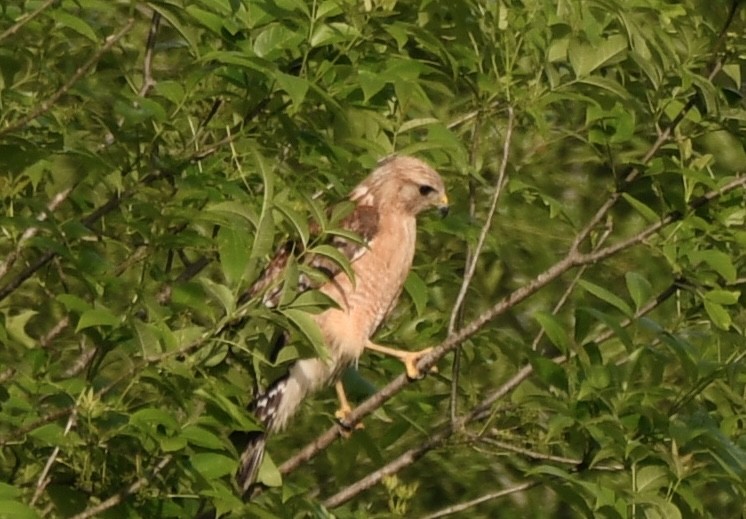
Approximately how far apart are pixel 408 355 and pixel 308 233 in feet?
4.68

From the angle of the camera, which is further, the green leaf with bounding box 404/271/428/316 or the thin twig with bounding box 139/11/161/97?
the green leaf with bounding box 404/271/428/316

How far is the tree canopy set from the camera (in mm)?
4895

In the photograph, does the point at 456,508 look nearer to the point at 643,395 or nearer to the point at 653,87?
the point at 643,395

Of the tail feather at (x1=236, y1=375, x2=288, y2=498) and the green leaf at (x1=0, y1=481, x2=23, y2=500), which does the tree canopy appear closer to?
the green leaf at (x1=0, y1=481, x2=23, y2=500)

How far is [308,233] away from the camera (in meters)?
4.69

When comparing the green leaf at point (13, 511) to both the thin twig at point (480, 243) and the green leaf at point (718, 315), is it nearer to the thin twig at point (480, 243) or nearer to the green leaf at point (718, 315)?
the thin twig at point (480, 243)

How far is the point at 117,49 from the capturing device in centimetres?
648

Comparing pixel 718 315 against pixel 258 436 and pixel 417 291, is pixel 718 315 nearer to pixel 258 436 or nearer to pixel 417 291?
pixel 417 291

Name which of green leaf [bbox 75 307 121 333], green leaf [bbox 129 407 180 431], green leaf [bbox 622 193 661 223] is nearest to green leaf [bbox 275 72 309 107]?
green leaf [bbox 75 307 121 333]

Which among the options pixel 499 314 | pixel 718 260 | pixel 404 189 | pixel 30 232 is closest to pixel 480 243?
pixel 499 314

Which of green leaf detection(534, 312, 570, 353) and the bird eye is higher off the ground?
green leaf detection(534, 312, 570, 353)

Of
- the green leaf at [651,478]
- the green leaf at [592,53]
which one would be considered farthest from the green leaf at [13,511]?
the green leaf at [592,53]

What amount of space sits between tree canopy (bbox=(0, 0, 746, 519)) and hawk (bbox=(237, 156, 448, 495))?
13.0 inches

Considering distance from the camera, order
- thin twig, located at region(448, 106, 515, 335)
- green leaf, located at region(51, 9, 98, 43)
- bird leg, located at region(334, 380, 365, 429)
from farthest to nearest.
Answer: bird leg, located at region(334, 380, 365, 429) → thin twig, located at region(448, 106, 515, 335) → green leaf, located at region(51, 9, 98, 43)
